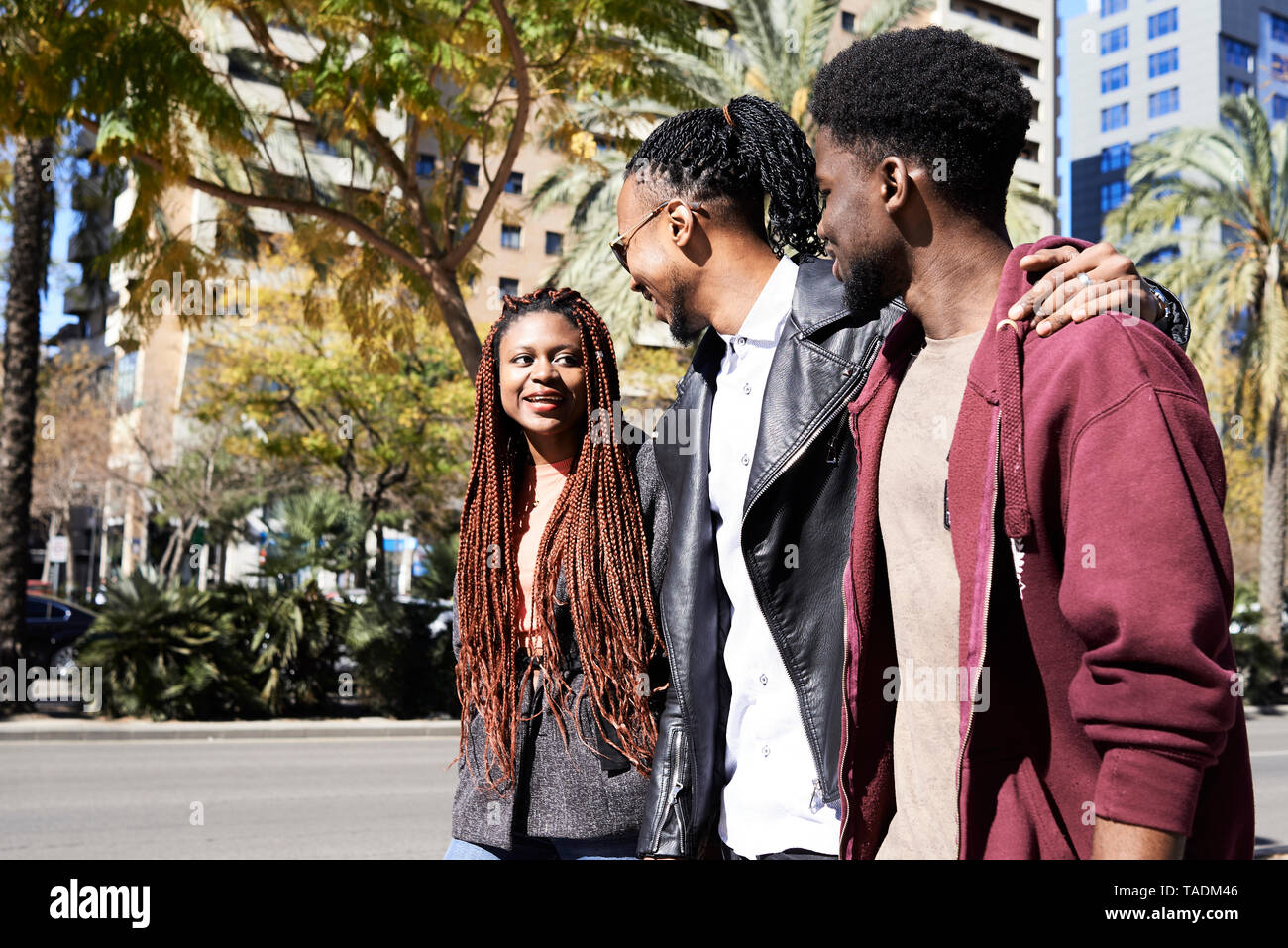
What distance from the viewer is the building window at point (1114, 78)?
81625 millimetres

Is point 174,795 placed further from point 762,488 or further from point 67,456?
point 67,456

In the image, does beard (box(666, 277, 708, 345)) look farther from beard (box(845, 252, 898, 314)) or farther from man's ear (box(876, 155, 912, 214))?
man's ear (box(876, 155, 912, 214))

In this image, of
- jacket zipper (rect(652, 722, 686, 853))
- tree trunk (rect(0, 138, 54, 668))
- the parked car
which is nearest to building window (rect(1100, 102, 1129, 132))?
the parked car

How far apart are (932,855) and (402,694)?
1432 cm

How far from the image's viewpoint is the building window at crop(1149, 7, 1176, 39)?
7819 centimetres

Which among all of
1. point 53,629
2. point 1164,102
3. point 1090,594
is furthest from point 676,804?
point 1164,102

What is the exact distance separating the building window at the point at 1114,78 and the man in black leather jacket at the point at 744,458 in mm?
89291

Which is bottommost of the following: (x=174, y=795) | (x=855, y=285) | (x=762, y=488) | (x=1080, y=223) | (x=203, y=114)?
(x=174, y=795)

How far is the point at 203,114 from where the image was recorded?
841cm

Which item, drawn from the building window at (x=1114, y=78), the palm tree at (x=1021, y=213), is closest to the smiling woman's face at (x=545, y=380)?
the palm tree at (x=1021, y=213)

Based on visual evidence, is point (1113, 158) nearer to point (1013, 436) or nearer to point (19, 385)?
point (19, 385)

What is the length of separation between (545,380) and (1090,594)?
1791 millimetres

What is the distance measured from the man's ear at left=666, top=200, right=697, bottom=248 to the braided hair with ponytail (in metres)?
0.04

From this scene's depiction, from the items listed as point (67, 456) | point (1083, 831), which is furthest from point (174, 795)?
point (67, 456)
